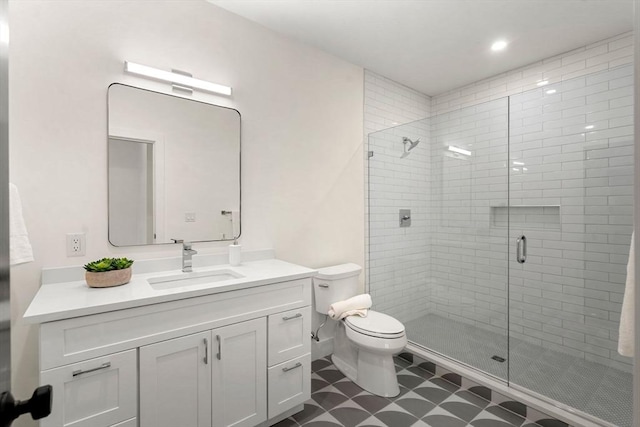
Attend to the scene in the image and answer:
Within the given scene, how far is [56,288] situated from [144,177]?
2.30 feet

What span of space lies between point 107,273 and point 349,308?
1595mm

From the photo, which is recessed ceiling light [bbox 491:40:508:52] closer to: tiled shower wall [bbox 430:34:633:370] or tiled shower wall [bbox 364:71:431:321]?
tiled shower wall [bbox 430:34:633:370]

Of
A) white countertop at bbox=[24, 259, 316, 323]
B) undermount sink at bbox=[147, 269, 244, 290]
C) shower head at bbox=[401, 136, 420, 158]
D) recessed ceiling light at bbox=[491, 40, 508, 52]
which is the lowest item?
undermount sink at bbox=[147, 269, 244, 290]

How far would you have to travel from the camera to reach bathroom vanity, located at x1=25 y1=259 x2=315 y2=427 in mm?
1211

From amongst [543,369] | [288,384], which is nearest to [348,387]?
[288,384]

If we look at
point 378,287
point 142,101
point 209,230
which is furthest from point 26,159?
point 378,287

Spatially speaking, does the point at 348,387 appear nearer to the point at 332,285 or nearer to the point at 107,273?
the point at 332,285

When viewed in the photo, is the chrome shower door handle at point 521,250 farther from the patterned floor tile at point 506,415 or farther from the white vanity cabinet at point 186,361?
the white vanity cabinet at point 186,361

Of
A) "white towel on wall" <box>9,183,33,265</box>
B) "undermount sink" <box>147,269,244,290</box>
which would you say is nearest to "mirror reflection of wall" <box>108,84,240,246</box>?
"undermount sink" <box>147,269,244,290</box>

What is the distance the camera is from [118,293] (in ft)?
4.61

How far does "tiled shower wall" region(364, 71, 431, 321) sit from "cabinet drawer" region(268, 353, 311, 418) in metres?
1.28

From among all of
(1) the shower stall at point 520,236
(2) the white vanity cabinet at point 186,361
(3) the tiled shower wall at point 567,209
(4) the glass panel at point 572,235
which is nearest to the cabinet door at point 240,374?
(2) the white vanity cabinet at point 186,361

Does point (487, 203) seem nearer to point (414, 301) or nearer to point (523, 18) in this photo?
point (414, 301)

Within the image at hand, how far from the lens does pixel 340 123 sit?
285cm
